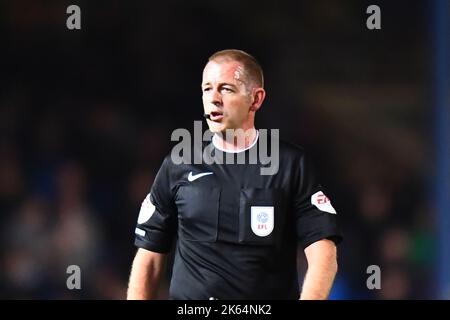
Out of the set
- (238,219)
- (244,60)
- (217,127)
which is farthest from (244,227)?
(244,60)

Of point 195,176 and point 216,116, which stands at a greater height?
point 216,116

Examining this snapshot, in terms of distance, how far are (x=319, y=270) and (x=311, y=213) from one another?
0.71 feet

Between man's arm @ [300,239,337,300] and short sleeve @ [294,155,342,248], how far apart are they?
0.09 feet

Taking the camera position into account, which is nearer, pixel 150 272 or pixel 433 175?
pixel 150 272

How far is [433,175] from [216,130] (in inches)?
136

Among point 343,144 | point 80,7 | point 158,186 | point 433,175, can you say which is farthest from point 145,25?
point 158,186

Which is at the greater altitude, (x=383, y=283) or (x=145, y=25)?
(x=145, y=25)

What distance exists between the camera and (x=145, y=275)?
3.09 m

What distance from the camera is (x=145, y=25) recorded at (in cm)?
640

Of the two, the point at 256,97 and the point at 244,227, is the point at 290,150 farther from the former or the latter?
the point at 244,227

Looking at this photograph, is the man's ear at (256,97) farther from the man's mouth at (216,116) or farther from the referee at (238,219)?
the man's mouth at (216,116)

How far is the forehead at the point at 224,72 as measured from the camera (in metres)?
3.03
